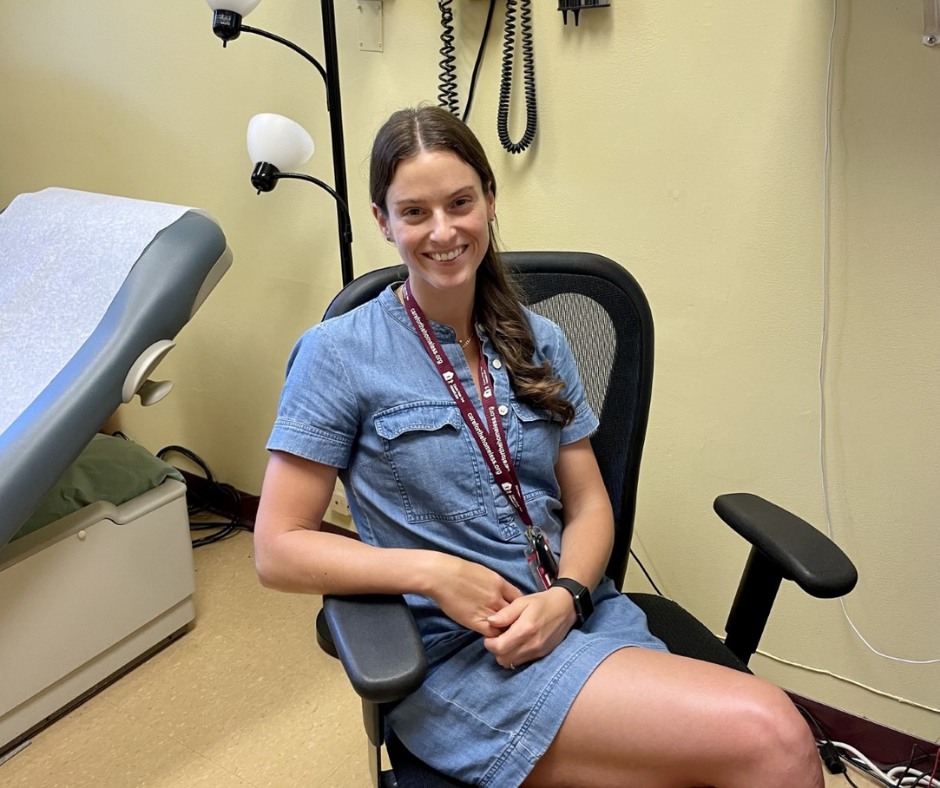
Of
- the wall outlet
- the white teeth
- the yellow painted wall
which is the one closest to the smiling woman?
the white teeth

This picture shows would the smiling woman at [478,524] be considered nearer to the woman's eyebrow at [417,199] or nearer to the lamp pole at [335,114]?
the woman's eyebrow at [417,199]

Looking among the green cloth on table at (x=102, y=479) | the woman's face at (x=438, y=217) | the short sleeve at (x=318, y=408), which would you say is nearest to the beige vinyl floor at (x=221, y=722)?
the green cloth on table at (x=102, y=479)

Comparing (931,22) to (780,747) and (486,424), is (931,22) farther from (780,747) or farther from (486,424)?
(780,747)

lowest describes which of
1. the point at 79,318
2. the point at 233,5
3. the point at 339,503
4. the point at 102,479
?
the point at 339,503

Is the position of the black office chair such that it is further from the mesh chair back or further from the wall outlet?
the wall outlet

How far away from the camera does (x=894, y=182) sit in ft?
4.27

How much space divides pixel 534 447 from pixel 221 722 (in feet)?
3.44

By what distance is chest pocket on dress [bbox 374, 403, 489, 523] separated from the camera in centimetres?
101

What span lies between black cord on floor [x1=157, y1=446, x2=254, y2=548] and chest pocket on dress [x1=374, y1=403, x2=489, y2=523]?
147 cm

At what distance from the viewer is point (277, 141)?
162cm

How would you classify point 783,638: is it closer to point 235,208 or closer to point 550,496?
point 550,496

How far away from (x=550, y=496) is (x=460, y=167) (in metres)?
0.46

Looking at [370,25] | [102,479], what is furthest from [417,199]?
[102,479]

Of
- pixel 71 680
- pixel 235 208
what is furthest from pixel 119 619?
pixel 235 208
